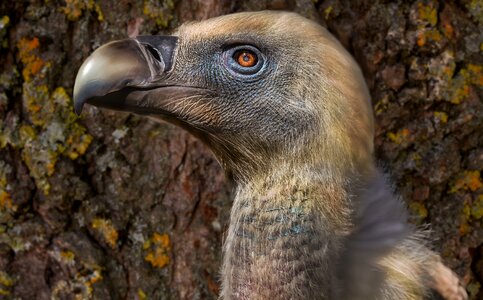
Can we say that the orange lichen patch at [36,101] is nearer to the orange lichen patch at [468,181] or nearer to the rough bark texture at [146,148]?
the rough bark texture at [146,148]

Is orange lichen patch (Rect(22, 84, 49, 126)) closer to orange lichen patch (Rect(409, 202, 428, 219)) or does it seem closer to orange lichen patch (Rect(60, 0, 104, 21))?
orange lichen patch (Rect(60, 0, 104, 21))

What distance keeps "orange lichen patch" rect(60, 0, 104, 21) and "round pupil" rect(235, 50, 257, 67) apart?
36.1 inches

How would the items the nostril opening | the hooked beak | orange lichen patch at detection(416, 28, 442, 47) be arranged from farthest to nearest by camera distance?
orange lichen patch at detection(416, 28, 442, 47) < the nostril opening < the hooked beak

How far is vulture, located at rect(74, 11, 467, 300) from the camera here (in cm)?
163

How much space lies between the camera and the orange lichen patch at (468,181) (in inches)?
95.3

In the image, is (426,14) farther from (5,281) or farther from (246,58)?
(5,281)

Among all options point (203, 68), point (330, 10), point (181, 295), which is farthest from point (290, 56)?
point (181, 295)

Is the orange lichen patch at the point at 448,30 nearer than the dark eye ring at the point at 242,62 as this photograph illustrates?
No

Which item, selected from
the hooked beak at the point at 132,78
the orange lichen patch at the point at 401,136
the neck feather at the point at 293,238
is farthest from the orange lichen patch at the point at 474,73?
the hooked beak at the point at 132,78

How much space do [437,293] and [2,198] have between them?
5.26 ft

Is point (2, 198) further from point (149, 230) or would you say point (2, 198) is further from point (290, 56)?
point (290, 56)

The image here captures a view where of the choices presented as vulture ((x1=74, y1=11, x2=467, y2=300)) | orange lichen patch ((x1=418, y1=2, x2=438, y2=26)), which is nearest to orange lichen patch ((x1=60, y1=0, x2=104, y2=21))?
vulture ((x1=74, y1=11, x2=467, y2=300))

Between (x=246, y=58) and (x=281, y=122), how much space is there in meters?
0.20

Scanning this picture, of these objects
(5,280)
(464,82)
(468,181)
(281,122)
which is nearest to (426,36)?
(464,82)
